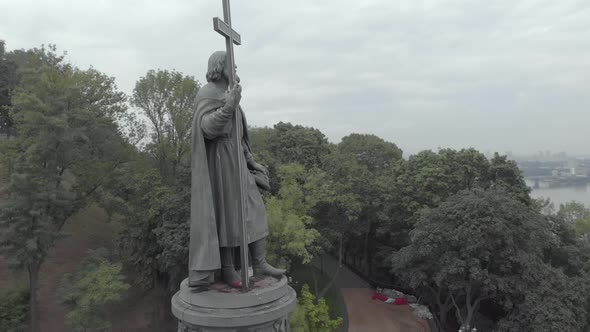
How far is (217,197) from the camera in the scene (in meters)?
5.73

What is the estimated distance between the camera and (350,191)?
26.2 metres

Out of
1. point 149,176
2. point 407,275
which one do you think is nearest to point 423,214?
point 407,275

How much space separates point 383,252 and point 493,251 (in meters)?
10.00

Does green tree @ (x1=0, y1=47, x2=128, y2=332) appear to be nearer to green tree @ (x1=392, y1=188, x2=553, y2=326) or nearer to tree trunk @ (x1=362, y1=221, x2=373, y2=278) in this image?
green tree @ (x1=392, y1=188, x2=553, y2=326)

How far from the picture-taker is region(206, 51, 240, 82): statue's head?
5672 mm

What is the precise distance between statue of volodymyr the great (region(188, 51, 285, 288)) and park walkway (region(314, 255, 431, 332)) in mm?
19000

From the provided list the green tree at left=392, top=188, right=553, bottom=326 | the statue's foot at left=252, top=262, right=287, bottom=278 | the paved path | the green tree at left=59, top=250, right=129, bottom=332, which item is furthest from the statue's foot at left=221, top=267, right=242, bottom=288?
the paved path

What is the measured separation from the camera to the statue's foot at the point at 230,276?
558 cm

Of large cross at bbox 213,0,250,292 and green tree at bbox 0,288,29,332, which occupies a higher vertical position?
large cross at bbox 213,0,250,292

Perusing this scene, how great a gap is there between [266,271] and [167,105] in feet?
76.9

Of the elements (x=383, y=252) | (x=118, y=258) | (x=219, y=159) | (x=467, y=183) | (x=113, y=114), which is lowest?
(x=383, y=252)

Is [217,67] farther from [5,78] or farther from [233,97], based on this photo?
[5,78]

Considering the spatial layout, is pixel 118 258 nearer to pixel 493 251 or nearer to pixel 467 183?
pixel 493 251

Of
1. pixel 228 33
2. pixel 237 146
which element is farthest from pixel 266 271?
pixel 228 33
